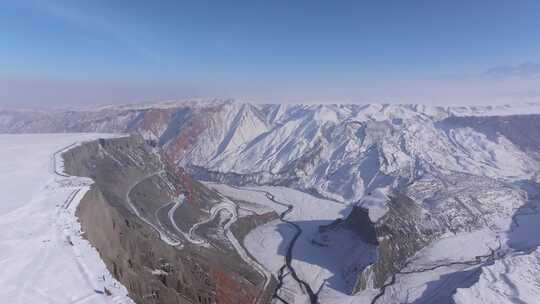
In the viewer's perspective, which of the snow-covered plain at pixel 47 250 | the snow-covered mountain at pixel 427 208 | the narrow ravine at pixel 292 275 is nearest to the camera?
the snow-covered plain at pixel 47 250

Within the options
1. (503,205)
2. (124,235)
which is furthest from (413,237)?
(124,235)

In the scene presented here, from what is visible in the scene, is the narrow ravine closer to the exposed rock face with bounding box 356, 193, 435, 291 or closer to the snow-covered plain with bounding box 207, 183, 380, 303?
the snow-covered plain with bounding box 207, 183, 380, 303

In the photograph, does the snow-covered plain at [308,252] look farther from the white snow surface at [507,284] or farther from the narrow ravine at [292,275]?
the white snow surface at [507,284]

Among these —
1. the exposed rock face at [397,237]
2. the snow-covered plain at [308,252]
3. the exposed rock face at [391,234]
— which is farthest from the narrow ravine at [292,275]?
the exposed rock face at [397,237]

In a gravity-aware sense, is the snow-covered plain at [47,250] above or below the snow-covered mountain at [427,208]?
above

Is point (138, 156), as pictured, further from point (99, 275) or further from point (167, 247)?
point (99, 275)
